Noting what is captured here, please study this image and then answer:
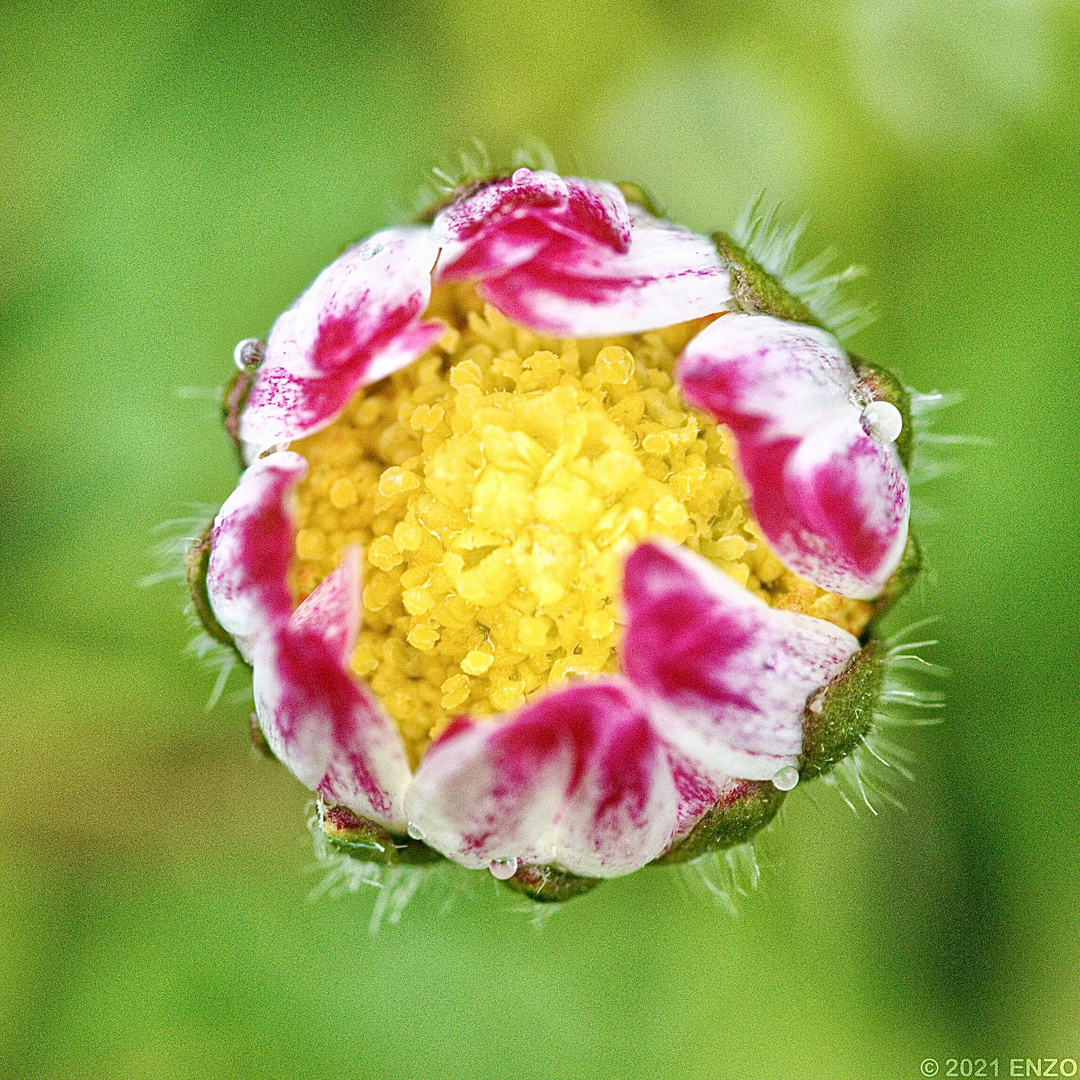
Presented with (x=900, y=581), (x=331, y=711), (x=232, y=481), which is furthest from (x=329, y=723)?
(x=232, y=481)

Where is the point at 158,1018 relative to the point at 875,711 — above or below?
below

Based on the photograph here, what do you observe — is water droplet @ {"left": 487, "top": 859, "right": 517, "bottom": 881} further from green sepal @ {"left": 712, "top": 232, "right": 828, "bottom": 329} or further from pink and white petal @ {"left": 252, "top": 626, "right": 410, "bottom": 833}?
green sepal @ {"left": 712, "top": 232, "right": 828, "bottom": 329}

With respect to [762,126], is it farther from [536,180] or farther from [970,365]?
[536,180]

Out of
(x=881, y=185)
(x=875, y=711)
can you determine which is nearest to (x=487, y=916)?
(x=875, y=711)

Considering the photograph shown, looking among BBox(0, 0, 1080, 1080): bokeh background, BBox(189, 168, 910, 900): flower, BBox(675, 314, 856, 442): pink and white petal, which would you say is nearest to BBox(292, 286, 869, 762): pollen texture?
BBox(189, 168, 910, 900): flower

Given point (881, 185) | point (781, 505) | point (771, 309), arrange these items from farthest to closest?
point (881, 185) < point (771, 309) < point (781, 505)

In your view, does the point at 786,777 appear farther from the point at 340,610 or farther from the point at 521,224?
the point at 521,224
